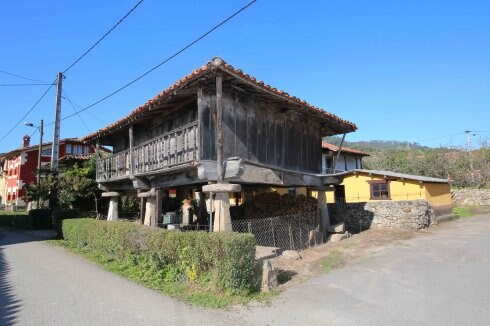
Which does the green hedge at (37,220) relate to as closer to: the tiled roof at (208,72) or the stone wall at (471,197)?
the tiled roof at (208,72)

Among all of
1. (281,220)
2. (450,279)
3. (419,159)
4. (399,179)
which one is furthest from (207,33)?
(419,159)

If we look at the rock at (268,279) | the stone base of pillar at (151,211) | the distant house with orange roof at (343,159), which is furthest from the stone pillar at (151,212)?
the distant house with orange roof at (343,159)

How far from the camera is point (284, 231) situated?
9789mm

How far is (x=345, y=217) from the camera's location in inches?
569

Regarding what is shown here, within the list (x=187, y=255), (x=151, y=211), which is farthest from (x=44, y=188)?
(x=187, y=255)

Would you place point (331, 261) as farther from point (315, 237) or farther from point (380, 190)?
point (380, 190)

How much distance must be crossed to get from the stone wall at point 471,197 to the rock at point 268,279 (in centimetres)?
2390

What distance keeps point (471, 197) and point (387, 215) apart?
15389 millimetres

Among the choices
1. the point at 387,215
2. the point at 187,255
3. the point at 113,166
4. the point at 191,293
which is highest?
the point at 113,166

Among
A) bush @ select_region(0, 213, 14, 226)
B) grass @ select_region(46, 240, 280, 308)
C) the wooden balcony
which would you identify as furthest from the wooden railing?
bush @ select_region(0, 213, 14, 226)

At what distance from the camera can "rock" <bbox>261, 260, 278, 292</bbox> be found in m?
5.82

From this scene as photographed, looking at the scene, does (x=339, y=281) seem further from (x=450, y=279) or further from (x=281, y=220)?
(x=281, y=220)

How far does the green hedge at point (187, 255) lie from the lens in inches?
217

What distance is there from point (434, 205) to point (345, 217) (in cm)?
493
